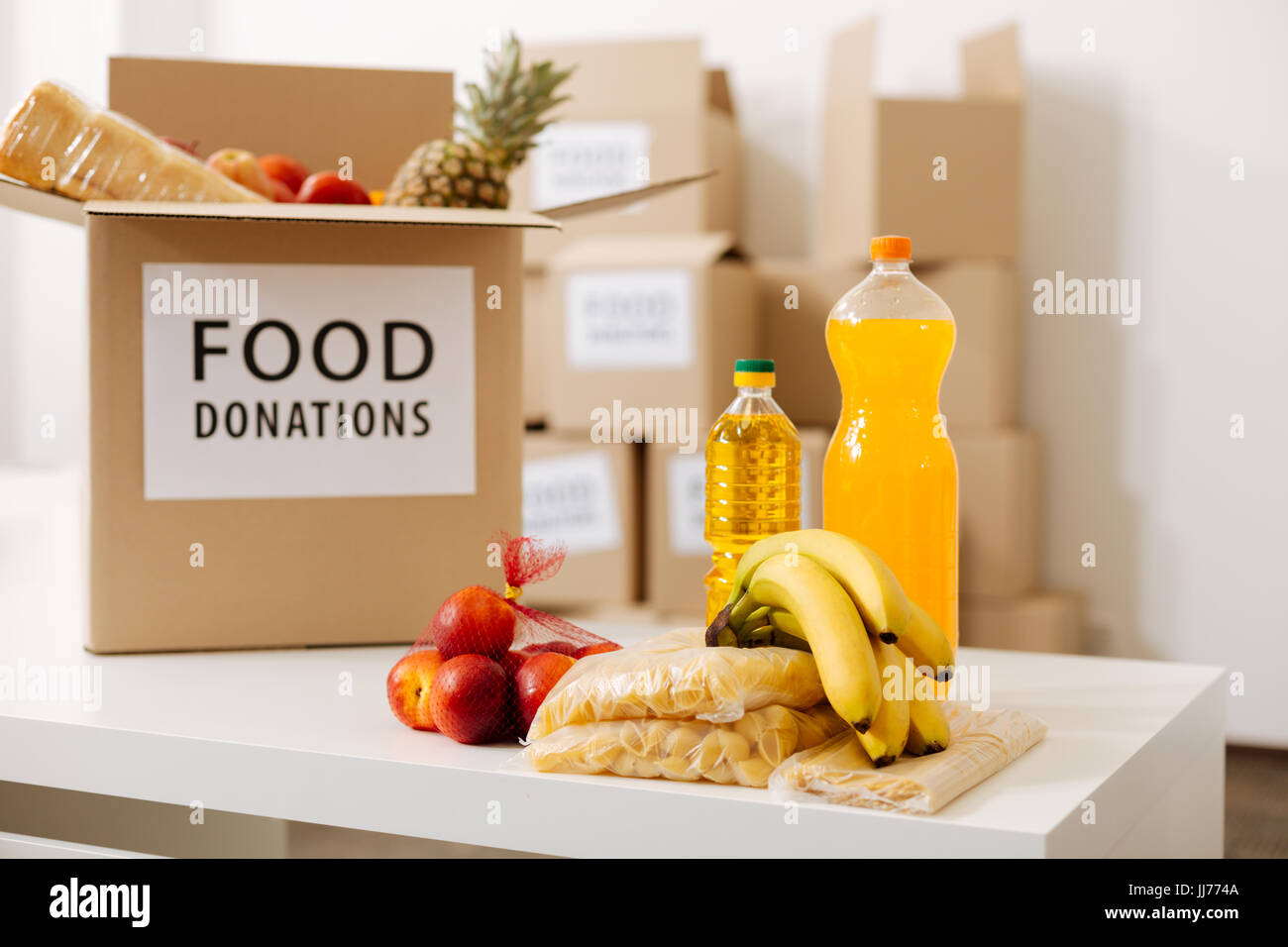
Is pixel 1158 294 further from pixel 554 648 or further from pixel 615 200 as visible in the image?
pixel 554 648

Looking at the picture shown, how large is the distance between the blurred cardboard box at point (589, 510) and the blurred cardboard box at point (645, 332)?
0.20ft

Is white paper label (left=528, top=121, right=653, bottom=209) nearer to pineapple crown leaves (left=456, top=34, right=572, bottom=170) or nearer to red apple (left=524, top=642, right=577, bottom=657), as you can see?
pineapple crown leaves (left=456, top=34, right=572, bottom=170)

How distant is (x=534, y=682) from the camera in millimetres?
778

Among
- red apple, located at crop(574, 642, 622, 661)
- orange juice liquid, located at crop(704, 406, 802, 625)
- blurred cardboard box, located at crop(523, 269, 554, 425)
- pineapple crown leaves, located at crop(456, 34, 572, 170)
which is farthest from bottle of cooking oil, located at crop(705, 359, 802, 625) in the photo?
blurred cardboard box, located at crop(523, 269, 554, 425)

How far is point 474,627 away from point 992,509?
6.19 feet

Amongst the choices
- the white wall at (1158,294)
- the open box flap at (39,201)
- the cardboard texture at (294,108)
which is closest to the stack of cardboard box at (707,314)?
the white wall at (1158,294)

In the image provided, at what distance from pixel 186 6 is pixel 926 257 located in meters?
2.26

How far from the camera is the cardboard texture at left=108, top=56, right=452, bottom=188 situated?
123 cm

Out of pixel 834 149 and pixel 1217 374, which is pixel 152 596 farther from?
pixel 1217 374

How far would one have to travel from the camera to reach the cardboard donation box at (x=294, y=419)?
3.44 feet

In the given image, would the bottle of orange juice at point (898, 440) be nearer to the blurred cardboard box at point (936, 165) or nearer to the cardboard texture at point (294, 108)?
the cardboard texture at point (294, 108)

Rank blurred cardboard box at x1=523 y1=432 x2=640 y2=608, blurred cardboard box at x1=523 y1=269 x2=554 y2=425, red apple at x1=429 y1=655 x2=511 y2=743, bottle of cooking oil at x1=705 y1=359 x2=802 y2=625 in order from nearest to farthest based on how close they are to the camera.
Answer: red apple at x1=429 y1=655 x2=511 y2=743, bottle of cooking oil at x1=705 y1=359 x2=802 y2=625, blurred cardboard box at x1=523 y1=432 x2=640 y2=608, blurred cardboard box at x1=523 y1=269 x2=554 y2=425

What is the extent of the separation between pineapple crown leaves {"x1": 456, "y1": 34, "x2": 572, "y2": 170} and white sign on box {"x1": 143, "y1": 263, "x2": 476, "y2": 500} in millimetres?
246

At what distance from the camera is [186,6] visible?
348cm
